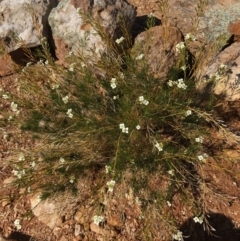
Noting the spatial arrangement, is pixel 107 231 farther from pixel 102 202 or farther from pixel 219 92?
pixel 219 92

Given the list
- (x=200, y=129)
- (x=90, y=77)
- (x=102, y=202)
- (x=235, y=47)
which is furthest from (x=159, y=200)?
(x=235, y=47)

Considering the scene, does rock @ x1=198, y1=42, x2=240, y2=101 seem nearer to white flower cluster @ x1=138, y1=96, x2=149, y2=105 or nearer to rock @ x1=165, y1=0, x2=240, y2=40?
rock @ x1=165, y1=0, x2=240, y2=40

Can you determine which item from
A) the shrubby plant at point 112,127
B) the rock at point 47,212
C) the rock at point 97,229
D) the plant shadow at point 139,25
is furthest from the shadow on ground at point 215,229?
the plant shadow at point 139,25

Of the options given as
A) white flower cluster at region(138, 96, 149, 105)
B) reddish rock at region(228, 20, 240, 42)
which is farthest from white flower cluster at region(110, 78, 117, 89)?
reddish rock at region(228, 20, 240, 42)

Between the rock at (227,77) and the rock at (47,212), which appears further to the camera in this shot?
the rock at (227,77)

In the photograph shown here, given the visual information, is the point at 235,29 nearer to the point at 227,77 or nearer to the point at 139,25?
the point at 227,77

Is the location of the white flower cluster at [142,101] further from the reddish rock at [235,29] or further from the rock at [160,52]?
the reddish rock at [235,29]

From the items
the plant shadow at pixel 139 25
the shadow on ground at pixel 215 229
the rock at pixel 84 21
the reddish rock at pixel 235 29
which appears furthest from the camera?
the plant shadow at pixel 139 25
